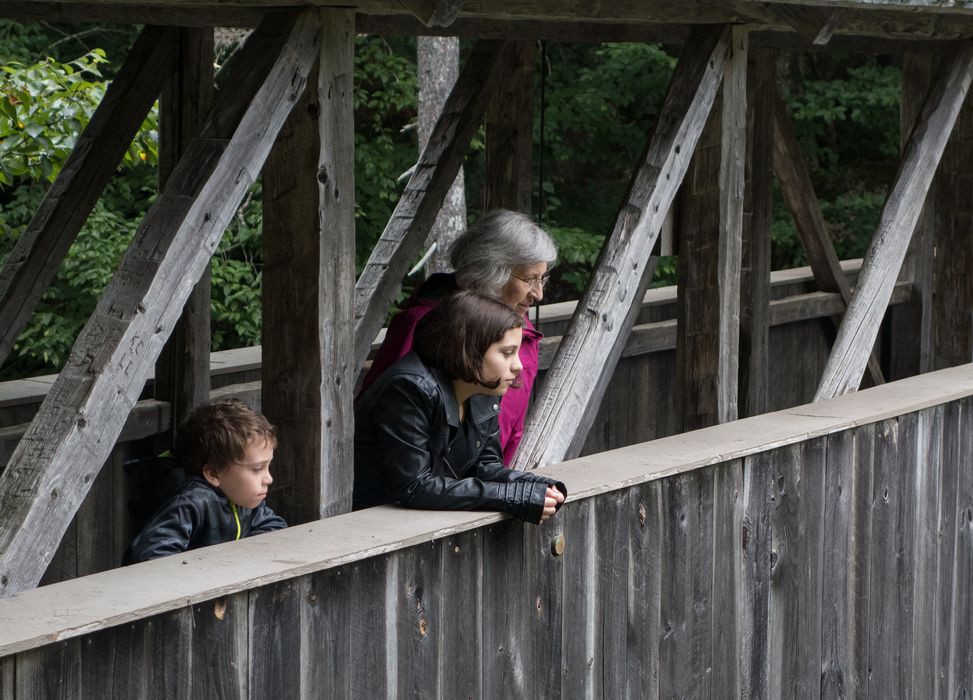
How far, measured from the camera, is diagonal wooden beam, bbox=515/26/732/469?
3.96 meters

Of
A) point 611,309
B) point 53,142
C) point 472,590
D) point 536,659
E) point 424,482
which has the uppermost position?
point 53,142

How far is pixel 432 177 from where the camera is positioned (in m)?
5.93

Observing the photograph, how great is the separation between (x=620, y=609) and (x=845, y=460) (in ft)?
3.87

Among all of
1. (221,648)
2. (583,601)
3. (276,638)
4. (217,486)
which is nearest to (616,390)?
(583,601)

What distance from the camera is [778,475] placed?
14.4 feet

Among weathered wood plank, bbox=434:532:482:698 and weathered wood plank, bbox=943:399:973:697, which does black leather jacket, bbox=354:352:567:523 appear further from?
weathered wood plank, bbox=943:399:973:697

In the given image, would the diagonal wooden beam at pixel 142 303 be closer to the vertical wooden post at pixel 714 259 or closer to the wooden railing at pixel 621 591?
the wooden railing at pixel 621 591

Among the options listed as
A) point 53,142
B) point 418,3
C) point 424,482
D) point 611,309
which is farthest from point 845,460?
point 53,142

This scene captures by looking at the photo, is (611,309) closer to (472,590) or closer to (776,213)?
(472,590)

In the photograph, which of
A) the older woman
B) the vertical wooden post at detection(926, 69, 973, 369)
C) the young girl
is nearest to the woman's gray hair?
the older woman

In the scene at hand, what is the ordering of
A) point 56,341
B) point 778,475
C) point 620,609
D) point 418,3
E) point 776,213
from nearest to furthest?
point 418,3, point 620,609, point 778,475, point 56,341, point 776,213

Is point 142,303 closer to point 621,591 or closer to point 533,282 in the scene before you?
point 533,282

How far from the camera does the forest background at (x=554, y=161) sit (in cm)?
1198

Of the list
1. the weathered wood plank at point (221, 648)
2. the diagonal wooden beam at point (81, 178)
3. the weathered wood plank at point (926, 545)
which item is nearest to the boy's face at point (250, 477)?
the weathered wood plank at point (221, 648)
